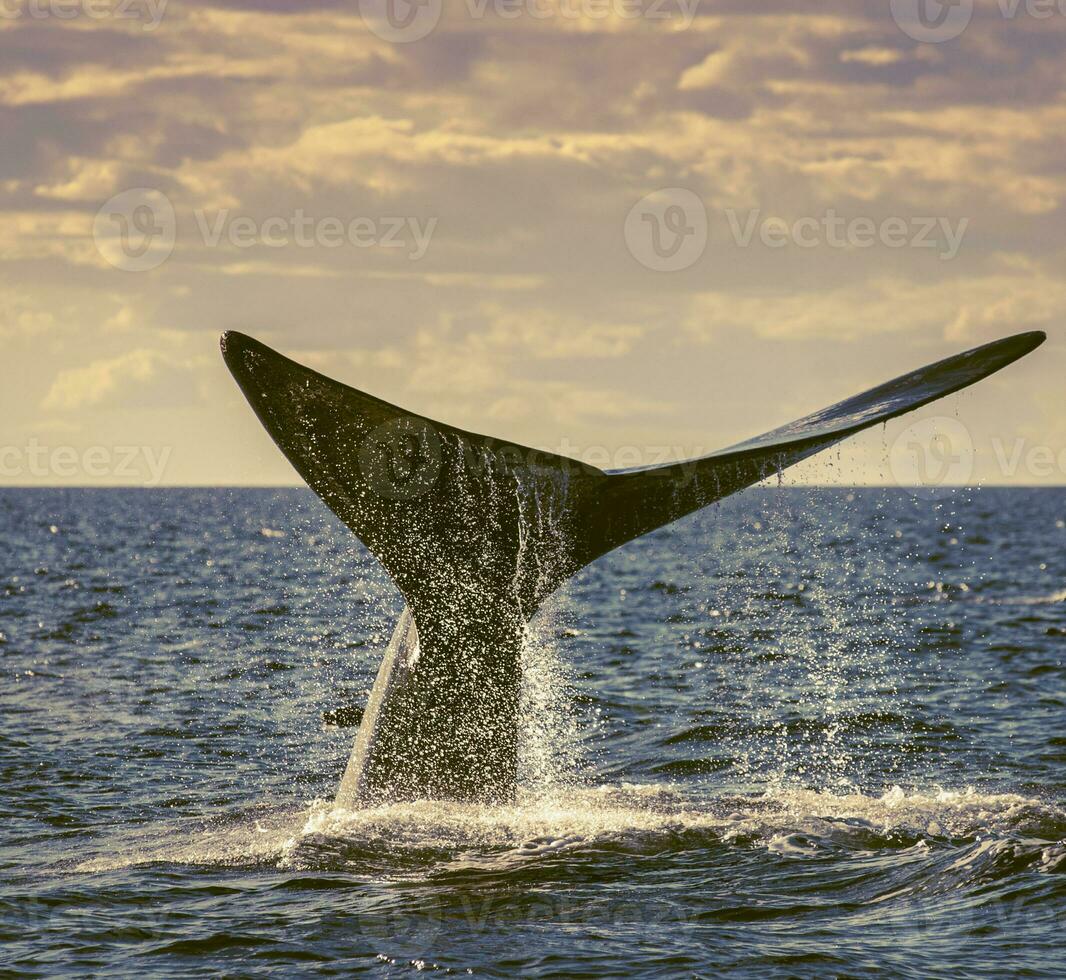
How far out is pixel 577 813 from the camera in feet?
32.2

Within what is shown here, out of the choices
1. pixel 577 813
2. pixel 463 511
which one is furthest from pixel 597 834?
pixel 463 511

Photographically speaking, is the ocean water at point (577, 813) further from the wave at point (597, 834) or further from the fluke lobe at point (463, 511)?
the fluke lobe at point (463, 511)

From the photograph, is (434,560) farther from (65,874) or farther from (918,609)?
(918,609)

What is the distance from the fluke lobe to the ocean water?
0.64m

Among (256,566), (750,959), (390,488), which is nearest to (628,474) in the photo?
(390,488)

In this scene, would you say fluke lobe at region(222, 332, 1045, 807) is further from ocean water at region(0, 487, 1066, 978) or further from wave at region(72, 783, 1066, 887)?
ocean water at region(0, 487, 1066, 978)

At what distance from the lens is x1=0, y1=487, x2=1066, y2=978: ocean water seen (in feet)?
23.8

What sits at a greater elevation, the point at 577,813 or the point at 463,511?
the point at 463,511

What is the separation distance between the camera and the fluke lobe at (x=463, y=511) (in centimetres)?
746

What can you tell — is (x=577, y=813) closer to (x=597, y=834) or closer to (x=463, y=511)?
(x=597, y=834)

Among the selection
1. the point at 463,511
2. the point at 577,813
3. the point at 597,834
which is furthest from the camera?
the point at 577,813

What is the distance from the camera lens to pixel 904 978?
6770 millimetres

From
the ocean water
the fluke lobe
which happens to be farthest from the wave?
the fluke lobe

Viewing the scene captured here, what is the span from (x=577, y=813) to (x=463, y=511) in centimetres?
295
